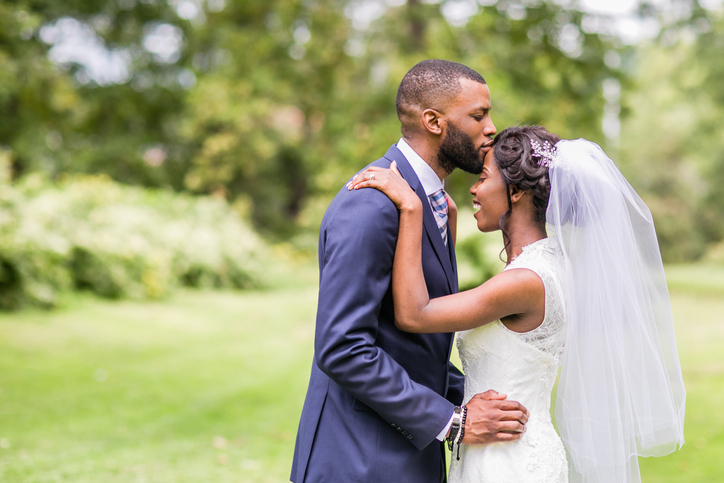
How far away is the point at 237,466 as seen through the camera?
5.82m

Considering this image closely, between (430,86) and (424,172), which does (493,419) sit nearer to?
(424,172)

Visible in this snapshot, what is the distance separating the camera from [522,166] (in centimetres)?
242

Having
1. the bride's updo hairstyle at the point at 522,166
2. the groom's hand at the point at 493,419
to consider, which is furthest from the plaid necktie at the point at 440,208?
the groom's hand at the point at 493,419

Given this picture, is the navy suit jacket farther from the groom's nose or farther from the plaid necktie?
the groom's nose

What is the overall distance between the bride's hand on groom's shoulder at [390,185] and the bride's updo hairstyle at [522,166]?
0.44 m

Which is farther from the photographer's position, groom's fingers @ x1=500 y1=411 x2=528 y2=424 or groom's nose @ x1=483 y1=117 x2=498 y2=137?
groom's nose @ x1=483 y1=117 x2=498 y2=137

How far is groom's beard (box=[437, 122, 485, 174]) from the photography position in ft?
7.91

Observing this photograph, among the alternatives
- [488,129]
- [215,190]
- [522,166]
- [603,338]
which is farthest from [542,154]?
[215,190]

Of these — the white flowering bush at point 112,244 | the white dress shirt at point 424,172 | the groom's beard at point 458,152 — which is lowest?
the white dress shirt at point 424,172

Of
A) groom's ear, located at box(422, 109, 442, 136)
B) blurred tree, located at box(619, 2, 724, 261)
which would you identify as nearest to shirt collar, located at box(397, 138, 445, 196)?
groom's ear, located at box(422, 109, 442, 136)

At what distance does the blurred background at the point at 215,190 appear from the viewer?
21.5 ft

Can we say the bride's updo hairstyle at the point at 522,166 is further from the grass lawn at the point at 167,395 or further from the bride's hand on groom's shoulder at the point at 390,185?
the grass lawn at the point at 167,395

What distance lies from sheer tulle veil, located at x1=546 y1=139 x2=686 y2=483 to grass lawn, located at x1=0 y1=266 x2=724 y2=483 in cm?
368

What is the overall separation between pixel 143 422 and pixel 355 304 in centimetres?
522
